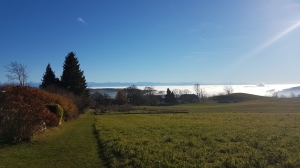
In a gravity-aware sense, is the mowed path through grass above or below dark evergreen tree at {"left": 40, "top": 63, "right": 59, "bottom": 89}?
below

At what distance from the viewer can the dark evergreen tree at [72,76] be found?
51.7 meters

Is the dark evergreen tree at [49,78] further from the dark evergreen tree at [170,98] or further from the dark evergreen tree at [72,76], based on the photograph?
the dark evergreen tree at [170,98]

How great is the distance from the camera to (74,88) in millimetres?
51594

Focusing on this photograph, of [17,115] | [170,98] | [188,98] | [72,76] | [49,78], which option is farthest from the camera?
[188,98]

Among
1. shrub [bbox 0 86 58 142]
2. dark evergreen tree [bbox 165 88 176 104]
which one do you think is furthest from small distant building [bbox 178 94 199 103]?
shrub [bbox 0 86 58 142]

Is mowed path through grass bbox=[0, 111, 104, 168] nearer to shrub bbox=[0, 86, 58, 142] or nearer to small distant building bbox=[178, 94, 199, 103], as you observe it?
shrub bbox=[0, 86, 58, 142]

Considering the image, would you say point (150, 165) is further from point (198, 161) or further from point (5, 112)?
point (5, 112)

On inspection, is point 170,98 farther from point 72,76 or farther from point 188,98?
point 72,76

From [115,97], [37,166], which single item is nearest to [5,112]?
[37,166]

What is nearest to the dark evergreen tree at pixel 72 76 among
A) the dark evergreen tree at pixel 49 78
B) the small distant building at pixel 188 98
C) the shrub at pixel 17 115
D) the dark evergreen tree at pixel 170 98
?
the dark evergreen tree at pixel 49 78

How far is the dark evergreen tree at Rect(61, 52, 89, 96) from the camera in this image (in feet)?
169

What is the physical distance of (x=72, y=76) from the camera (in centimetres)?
5169

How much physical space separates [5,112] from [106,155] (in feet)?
23.1

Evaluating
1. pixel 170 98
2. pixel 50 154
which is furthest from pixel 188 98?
pixel 50 154
